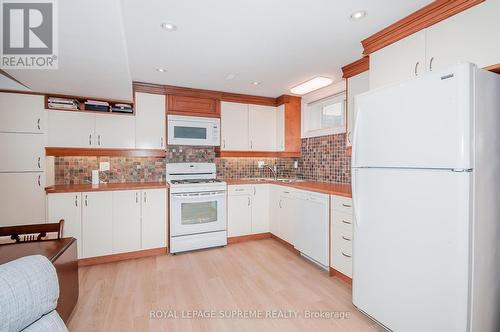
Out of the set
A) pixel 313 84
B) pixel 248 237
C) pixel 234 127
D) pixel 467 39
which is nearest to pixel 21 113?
pixel 234 127

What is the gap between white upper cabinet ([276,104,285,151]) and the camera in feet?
13.1

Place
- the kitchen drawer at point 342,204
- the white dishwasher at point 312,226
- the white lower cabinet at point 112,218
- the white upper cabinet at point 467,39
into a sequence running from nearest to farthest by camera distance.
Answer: the white upper cabinet at point 467,39 < the kitchen drawer at point 342,204 < the white dishwasher at point 312,226 < the white lower cabinet at point 112,218

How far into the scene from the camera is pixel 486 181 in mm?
1297

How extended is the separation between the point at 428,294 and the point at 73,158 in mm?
3993

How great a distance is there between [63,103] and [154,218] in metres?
1.84

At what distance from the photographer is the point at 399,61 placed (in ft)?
6.09

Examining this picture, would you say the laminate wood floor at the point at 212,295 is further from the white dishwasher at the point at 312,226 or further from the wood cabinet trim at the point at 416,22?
the wood cabinet trim at the point at 416,22

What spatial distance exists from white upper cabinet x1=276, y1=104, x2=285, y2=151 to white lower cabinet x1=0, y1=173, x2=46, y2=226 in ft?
10.7

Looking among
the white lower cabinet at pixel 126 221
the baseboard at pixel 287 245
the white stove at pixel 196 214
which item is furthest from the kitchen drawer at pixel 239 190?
the white lower cabinet at pixel 126 221

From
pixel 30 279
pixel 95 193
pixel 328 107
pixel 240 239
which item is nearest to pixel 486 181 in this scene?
pixel 30 279

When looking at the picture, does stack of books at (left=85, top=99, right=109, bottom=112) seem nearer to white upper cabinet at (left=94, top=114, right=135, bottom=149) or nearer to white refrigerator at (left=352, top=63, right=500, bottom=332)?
white upper cabinet at (left=94, top=114, right=135, bottom=149)

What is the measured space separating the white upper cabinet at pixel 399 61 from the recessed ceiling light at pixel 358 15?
38 cm

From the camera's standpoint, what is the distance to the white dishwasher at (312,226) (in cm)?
262

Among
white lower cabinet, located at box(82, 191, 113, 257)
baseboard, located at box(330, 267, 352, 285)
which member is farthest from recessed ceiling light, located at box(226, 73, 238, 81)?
baseboard, located at box(330, 267, 352, 285)
